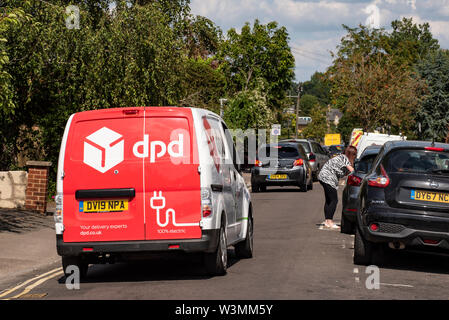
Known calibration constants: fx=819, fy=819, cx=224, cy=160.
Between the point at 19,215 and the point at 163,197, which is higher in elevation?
the point at 163,197

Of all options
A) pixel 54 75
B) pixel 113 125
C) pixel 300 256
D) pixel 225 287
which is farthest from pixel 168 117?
pixel 54 75

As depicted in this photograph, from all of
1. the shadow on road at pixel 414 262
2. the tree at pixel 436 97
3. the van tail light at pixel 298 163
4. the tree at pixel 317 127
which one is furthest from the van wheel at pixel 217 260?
the tree at pixel 317 127

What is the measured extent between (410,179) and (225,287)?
306 centimetres

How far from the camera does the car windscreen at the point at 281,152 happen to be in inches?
1136

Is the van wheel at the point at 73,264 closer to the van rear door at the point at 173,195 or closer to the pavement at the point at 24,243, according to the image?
the pavement at the point at 24,243

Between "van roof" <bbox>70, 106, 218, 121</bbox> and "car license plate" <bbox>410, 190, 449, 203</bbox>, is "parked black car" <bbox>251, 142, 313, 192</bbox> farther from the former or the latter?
"van roof" <bbox>70, 106, 218, 121</bbox>

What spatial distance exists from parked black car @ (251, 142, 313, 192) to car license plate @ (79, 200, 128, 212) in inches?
754

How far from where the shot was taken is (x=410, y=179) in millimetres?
10734

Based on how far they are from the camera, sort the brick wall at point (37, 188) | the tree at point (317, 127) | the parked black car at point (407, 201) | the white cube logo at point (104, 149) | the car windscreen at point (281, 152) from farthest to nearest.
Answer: the tree at point (317, 127), the car windscreen at point (281, 152), the brick wall at point (37, 188), the parked black car at point (407, 201), the white cube logo at point (104, 149)

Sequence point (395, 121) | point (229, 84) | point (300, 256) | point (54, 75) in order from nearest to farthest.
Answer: point (300, 256) → point (54, 75) → point (395, 121) → point (229, 84)

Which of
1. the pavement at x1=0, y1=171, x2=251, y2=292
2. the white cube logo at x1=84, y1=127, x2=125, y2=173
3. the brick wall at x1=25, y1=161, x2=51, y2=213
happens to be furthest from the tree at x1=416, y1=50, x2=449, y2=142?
the white cube logo at x1=84, y1=127, x2=125, y2=173

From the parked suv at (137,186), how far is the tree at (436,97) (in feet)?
204

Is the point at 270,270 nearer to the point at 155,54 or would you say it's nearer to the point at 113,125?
the point at 113,125

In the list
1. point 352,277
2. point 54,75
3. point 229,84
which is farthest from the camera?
point 229,84
